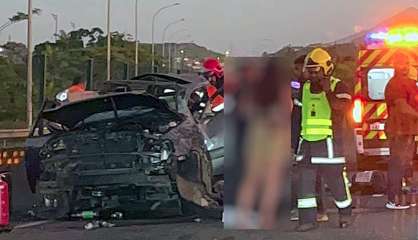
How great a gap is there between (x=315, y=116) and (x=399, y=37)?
5.22 m

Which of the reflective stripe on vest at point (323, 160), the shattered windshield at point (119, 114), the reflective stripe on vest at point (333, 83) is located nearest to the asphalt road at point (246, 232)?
the reflective stripe on vest at point (323, 160)

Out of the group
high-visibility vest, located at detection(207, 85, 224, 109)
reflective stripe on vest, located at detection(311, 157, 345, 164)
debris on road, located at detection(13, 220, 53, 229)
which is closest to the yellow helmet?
reflective stripe on vest, located at detection(311, 157, 345, 164)

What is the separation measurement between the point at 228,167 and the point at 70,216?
329 centimetres

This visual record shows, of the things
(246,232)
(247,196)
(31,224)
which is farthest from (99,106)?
(247,196)

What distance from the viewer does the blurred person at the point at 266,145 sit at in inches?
314

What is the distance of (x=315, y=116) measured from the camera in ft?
31.9

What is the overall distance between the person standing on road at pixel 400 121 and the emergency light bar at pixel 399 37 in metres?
2.82

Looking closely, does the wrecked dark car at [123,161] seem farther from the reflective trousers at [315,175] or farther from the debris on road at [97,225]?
the reflective trousers at [315,175]

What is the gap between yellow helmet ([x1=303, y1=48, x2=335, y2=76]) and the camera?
31.4 ft

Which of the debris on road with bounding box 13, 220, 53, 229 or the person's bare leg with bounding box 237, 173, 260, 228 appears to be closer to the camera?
the person's bare leg with bounding box 237, 173, 260, 228

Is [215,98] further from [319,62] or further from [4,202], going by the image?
[4,202]

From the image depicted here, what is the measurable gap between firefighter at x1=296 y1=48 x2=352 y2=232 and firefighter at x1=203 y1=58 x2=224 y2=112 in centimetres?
243

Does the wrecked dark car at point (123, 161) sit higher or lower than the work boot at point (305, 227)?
higher

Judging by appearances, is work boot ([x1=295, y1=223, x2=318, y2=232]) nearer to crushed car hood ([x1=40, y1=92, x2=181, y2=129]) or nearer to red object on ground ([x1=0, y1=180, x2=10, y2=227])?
crushed car hood ([x1=40, y1=92, x2=181, y2=129])
